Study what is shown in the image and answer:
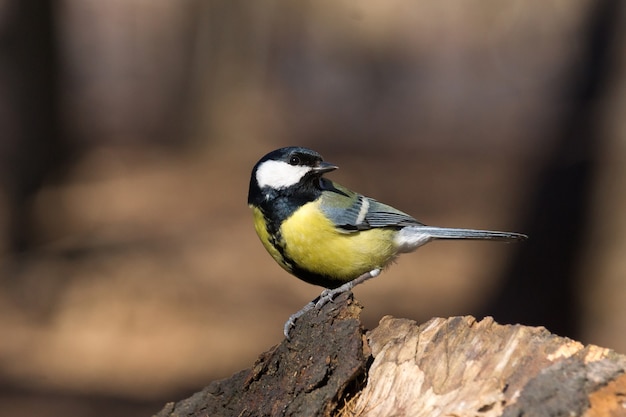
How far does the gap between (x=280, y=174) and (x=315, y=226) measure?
330 millimetres

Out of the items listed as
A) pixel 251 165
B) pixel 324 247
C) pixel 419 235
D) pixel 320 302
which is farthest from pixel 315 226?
pixel 251 165

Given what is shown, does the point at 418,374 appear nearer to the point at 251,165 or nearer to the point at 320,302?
the point at 320,302

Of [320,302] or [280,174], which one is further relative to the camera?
[280,174]

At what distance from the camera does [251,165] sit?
10141 mm

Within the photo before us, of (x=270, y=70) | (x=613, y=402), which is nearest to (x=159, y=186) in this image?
(x=270, y=70)

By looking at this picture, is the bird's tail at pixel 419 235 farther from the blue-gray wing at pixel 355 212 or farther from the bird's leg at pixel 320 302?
the bird's leg at pixel 320 302

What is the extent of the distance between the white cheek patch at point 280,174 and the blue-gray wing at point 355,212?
18 cm

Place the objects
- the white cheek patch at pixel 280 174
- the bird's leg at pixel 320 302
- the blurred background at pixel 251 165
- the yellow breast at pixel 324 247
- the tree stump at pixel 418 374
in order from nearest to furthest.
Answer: the tree stump at pixel 418 374 < the bird's leg at pixel 320 302 < the yellow breast at pixel 324 247 < the white cheek patch at pixel 280 174 < the blurred background at pixel 251 165

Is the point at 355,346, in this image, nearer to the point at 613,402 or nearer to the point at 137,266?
the point at 613,402

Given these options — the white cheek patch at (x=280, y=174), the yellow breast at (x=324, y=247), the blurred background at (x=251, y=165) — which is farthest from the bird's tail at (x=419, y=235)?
the blurred background at (x=251, y=165)

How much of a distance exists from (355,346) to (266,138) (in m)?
8.47

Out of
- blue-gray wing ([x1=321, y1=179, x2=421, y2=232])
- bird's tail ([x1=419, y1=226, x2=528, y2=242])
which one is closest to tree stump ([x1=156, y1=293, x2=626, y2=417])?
blue-gray wing ([x1=321, y1=179, x2=421, y2=232])

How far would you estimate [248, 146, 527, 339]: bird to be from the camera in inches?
145

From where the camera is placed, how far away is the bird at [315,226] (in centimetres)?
367
